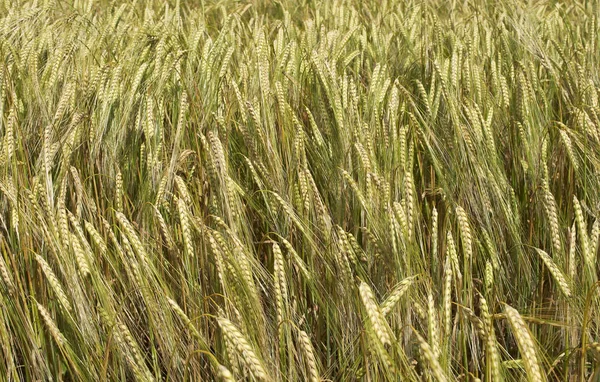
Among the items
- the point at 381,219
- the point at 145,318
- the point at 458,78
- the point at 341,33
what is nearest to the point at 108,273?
the point at 145,318

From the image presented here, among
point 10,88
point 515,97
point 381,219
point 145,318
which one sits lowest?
point 145,318

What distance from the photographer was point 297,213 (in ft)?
4.01

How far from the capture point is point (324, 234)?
3.64 feet

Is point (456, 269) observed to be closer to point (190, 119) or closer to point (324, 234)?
point (324, 234)

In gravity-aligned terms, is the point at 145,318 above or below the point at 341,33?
below

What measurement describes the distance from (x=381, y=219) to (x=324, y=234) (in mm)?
89

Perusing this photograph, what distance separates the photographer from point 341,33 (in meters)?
2.09

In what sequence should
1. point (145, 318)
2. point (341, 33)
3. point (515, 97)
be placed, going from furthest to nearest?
point (341, 33)
point (515, 97)
point (145, 318)

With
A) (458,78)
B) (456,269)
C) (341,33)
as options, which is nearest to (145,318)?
(456,269)

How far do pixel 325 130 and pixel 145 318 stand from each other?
546mm

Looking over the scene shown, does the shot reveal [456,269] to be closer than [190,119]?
Yes

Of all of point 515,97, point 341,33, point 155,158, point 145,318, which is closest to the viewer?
point 145,318

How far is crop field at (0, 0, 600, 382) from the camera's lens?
0.94 metres

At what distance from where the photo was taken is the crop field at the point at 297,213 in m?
0.94
